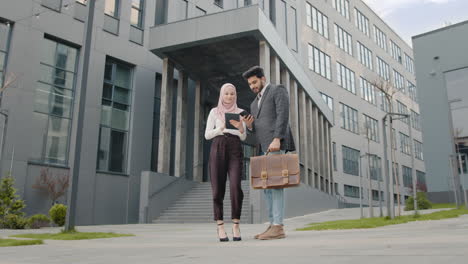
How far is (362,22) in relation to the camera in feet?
167

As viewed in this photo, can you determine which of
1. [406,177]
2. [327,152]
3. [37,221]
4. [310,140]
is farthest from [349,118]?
[37,221]

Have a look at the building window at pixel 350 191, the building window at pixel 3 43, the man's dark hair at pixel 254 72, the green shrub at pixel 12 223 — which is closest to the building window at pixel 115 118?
the building window at pixel 3 43

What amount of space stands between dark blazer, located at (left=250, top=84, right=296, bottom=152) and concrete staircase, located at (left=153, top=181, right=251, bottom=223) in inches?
425

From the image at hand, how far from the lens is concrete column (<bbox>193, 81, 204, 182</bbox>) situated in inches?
909

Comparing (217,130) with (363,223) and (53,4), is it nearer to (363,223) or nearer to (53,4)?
(363,223)

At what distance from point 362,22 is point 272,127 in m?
50.3

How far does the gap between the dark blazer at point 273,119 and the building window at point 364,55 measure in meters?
46.4

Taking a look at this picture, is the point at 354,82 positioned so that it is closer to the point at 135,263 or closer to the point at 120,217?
the point at 120,217

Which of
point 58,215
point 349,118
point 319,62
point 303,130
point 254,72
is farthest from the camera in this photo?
point 349,118

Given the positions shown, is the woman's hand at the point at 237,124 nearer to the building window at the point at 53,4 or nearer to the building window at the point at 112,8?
the building window at the point at 53,4

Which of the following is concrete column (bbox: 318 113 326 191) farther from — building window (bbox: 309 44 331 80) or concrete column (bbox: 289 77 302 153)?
building window (bbox: 309 44 331 80)

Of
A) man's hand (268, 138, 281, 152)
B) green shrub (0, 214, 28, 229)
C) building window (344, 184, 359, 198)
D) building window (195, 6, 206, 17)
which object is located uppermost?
building window (195, 6, 206, 17)

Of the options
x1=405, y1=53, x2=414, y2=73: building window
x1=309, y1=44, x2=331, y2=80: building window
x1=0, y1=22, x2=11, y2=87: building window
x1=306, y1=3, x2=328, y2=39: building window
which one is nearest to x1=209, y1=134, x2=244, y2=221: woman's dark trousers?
x1=0, y1=22, x2=11, y2=87: building window

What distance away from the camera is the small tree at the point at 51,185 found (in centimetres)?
1670
